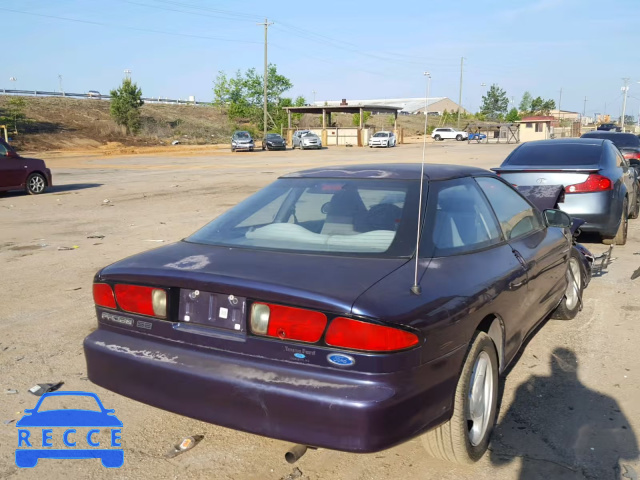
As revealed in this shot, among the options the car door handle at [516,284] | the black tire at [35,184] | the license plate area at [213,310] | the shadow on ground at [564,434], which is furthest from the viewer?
the black tire at [35,184]

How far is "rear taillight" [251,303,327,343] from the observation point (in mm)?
2662

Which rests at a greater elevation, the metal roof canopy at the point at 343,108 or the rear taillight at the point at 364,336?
the metal roof canopy at the point at 343,108

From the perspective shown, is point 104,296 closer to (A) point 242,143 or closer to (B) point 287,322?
(B) point 287,322

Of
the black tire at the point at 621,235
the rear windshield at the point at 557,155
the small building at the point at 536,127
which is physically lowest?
the black tire at the point at 621,235

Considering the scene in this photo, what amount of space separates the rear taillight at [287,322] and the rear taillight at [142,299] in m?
0.55

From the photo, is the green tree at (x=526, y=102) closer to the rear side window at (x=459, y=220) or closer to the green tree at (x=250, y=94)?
the green tree at (x=250, y=94)

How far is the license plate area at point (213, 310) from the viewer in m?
2.83

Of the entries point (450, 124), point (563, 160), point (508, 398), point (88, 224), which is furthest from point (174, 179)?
point (450, 124)

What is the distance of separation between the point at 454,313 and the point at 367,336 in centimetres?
52

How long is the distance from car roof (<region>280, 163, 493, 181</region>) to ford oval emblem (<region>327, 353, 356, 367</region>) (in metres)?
1.49

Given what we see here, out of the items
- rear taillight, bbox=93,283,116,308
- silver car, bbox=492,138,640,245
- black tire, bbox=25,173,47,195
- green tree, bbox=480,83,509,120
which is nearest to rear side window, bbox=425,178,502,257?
rear taillight, bbox=93,283,116,308

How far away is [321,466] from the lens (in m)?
3.20

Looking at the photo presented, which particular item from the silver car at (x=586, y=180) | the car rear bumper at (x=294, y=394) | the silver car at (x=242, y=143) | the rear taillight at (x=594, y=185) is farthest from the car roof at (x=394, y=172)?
the silver car at (x=242, y=143)

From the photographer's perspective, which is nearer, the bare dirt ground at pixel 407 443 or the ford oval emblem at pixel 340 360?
the ford oval emblem at pixel 340 360
